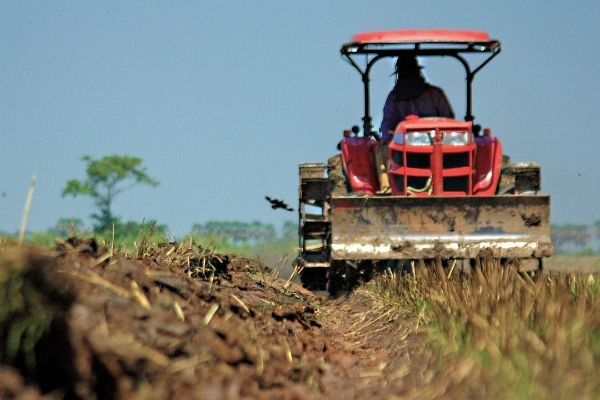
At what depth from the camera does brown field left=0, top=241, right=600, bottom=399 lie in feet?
15.8

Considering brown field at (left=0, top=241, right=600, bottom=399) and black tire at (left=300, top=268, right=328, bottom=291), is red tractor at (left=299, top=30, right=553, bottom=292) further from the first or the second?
brown field at (left=0, top=241, right=600, bottom=399)

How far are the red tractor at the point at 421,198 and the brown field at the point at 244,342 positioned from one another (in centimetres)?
310

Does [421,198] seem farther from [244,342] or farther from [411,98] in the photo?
[244,342]

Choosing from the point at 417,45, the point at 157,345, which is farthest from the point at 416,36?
the point at 157,345

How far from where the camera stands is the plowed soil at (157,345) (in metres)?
4.80

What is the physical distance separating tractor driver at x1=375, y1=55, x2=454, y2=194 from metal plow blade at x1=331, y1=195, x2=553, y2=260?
128 centimetres

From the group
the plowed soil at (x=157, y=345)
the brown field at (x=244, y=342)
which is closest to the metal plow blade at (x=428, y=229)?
the brown field at (x=244, y=342)

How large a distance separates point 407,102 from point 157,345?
837 centimetres

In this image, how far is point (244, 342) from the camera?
6031 millimetres

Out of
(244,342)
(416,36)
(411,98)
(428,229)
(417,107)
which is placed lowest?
(244,342)

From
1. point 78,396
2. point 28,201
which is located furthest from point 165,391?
point 28,201

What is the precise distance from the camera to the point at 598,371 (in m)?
5.23

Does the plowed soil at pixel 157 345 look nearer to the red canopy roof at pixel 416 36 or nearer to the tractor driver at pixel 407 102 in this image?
the tractor driver at pixel 407 102

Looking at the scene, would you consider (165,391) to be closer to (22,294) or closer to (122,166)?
(22,294)
